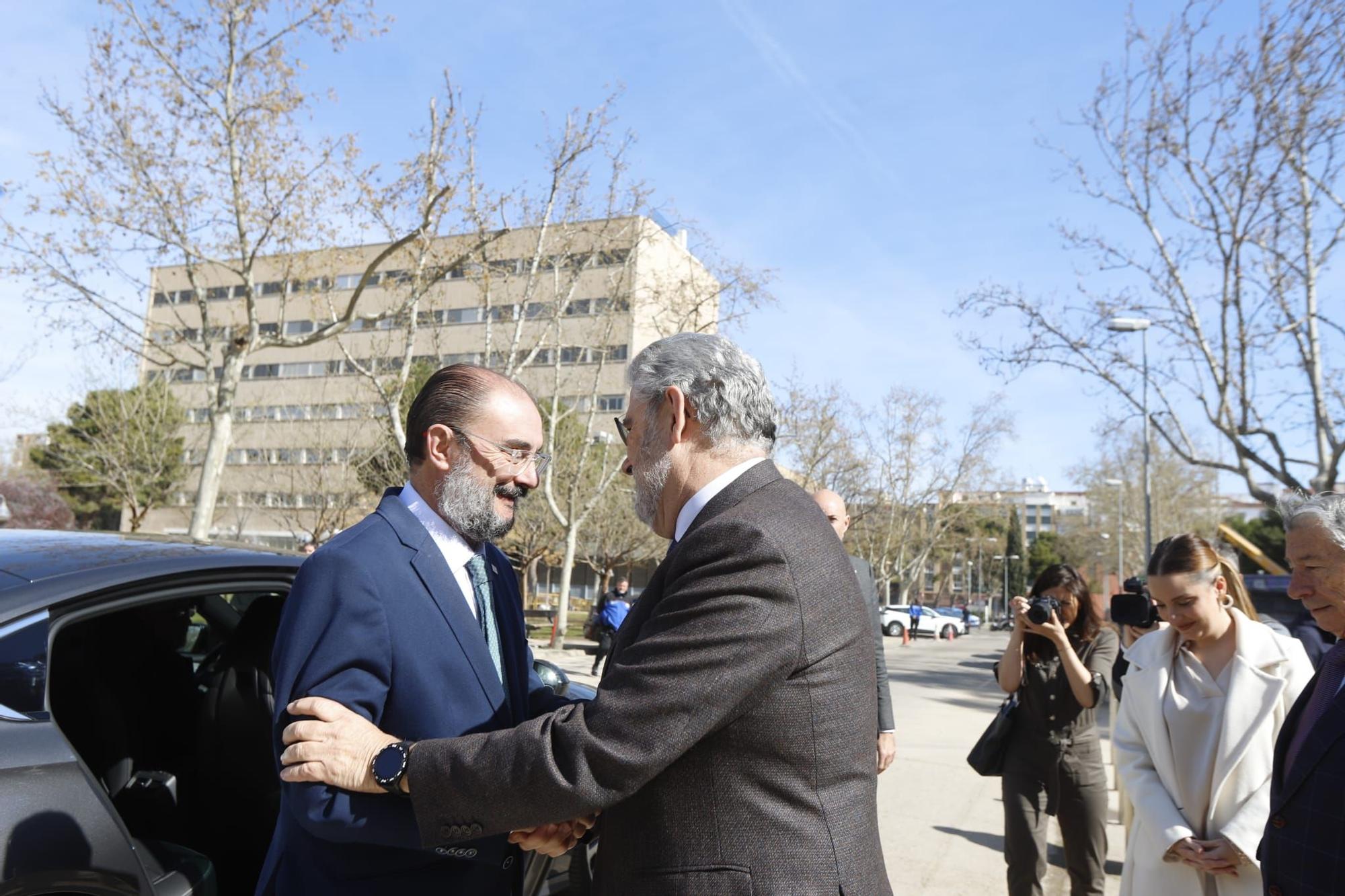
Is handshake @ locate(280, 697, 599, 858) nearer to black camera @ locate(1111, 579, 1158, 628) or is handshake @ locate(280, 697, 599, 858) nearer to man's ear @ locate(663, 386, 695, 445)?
man's ear @ locate(663, 386, 695, 445)

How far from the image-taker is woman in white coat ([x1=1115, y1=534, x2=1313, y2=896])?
122 inches

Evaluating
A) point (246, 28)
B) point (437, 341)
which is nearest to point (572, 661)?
point (437, 341)

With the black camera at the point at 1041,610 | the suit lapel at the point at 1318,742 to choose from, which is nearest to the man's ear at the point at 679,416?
the suit lapel at the point at 1318,742

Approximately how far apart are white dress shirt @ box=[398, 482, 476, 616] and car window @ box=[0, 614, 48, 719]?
914 millimetres

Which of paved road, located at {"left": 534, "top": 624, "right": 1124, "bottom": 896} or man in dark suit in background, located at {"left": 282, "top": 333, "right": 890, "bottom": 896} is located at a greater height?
man in dark suit in background, located at {"left": 282, "top": 333, "right": 890, "bottom": 896}

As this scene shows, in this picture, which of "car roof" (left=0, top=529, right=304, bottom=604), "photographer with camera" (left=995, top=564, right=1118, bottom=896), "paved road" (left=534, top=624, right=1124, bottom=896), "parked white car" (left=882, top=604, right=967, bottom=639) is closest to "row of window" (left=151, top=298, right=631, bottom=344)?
"paved road" (left=534, top=624, right=1124, bottom=896)

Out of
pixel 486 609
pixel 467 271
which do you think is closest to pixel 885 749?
pixel 486 609

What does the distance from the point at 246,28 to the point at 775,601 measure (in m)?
14.5

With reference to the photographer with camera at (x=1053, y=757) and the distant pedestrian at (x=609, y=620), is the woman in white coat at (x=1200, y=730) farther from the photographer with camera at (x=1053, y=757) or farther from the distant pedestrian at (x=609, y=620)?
the distant pedestrian at (x=609, y=620)

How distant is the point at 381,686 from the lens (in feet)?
6.38

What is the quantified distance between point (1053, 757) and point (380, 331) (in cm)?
3419

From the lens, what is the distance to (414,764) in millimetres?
1732

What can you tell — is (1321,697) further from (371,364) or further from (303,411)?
(303,411)

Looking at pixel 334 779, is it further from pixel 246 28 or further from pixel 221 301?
pixel 221 301
